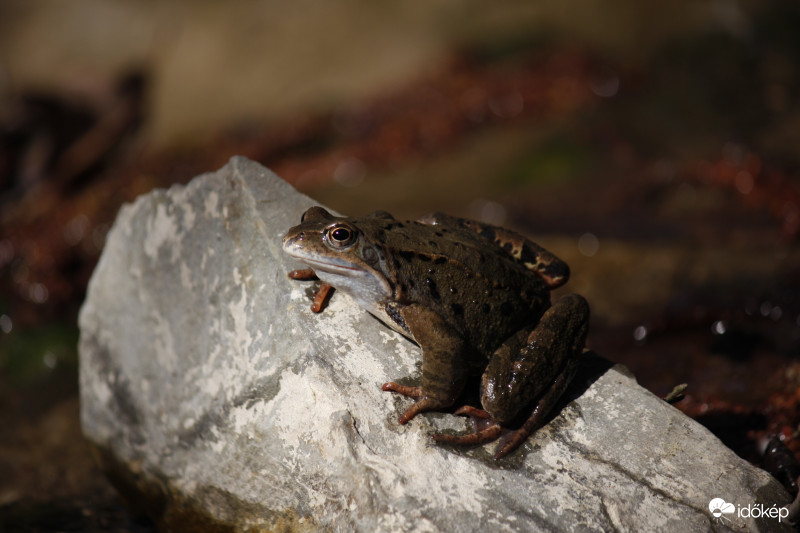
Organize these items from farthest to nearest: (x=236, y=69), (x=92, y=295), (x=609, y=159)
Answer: (x=236, y=69)
(x=609, y=159)
(x=92, y=295)

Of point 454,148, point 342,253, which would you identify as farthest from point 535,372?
point 454,148

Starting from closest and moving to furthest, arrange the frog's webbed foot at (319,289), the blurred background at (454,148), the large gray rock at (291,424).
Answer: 1. the large gray rock at (291,424)
2. the frog's webbed foot at (319,289)
3. the blurred background at (454,148)

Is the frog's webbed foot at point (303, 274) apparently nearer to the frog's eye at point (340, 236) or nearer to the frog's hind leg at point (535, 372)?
the frog's eye at point (340, 236)

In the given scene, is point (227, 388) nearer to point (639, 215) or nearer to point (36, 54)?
point (639, 215)

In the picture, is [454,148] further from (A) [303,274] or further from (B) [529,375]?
(B) [529,375]

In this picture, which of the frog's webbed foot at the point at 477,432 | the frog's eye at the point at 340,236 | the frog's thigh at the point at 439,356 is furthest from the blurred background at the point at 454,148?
the frog's eye at the point at 340,236

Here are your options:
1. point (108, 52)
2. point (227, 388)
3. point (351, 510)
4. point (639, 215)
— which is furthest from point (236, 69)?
point (351, 510)

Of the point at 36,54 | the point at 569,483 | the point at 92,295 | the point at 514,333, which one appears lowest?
the point at 36,54
